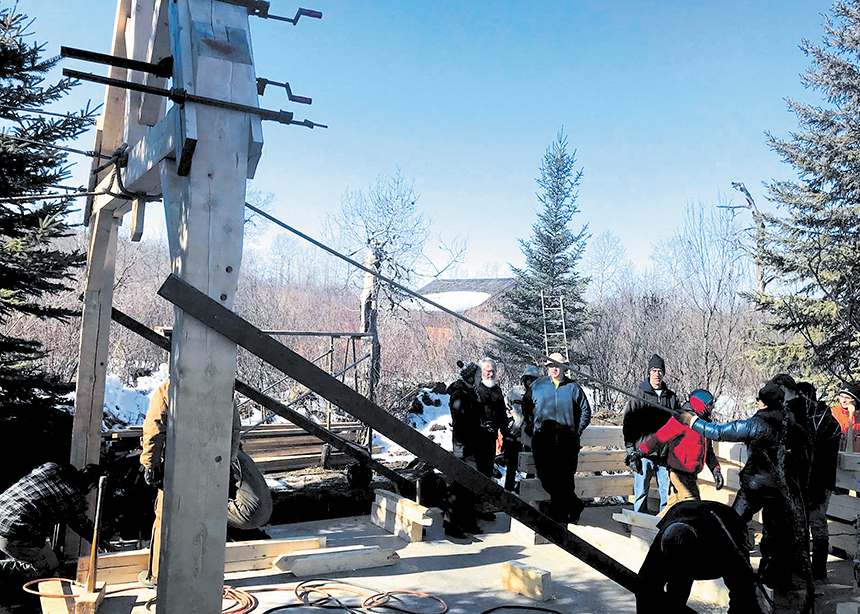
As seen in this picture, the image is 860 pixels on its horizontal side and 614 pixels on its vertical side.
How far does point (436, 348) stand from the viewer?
23.9 metres

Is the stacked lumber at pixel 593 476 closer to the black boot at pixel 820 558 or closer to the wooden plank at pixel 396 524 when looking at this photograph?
the wooden plank at pixel 396 524

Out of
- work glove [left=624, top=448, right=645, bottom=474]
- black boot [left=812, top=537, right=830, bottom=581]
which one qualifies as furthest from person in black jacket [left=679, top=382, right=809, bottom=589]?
work glove [left=624, top=448, right=645, bottom=474]

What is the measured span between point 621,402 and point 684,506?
16.2 m

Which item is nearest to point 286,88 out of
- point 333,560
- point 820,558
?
point 333,560

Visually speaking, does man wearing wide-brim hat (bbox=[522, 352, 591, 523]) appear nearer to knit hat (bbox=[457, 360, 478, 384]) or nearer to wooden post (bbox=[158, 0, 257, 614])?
knit hat (bbox=[457, 360, 478, 384])

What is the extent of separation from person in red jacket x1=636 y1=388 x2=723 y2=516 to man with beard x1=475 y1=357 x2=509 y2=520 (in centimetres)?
155

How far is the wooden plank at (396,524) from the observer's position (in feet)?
21.7

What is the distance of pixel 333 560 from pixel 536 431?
8.99 ft

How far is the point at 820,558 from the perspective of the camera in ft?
19.1

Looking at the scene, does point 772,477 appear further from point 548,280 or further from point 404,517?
point 548,280

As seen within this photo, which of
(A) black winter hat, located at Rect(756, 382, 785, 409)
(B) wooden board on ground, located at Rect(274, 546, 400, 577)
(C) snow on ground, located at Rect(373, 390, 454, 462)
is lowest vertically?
(B) wooden board on ground, located at Rect(274, 546, 400, 577)

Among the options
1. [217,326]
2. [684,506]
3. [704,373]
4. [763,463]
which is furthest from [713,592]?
[704,373]

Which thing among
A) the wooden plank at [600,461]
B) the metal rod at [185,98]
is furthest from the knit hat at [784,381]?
the metal rod at [185,98]

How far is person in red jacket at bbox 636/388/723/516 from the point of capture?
6574mm
